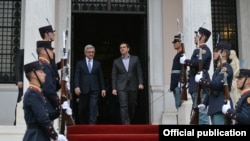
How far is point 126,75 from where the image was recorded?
35.8ft

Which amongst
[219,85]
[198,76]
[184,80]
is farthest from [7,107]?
[219,85]

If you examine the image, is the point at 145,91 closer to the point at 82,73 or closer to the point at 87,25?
the point at 82,73

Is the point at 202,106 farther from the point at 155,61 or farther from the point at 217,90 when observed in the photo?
the point at 155,61

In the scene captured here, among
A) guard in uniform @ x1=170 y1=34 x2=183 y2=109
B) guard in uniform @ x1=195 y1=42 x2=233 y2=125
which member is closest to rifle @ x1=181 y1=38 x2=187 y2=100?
guard in uniform @ x1=170 y1=34 x2=183 y2=109

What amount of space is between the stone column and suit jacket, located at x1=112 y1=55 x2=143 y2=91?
234 cm

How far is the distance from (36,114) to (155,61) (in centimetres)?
770

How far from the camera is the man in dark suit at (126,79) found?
10.8m

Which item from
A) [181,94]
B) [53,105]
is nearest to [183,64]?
[181,94]

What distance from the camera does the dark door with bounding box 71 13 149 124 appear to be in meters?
13.4

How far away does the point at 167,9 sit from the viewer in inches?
541

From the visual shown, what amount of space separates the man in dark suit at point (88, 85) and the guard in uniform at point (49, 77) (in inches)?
98.4

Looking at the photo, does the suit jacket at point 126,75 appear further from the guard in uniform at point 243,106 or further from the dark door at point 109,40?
the guard in uniform at point 243,106

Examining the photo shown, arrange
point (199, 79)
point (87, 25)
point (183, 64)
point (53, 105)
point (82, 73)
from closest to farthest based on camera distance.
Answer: point (53, 105)
point (199, 79)
point (183, 64)
point (82, 73)
point (87, 25)

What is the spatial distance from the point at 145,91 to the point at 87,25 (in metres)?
4.50
